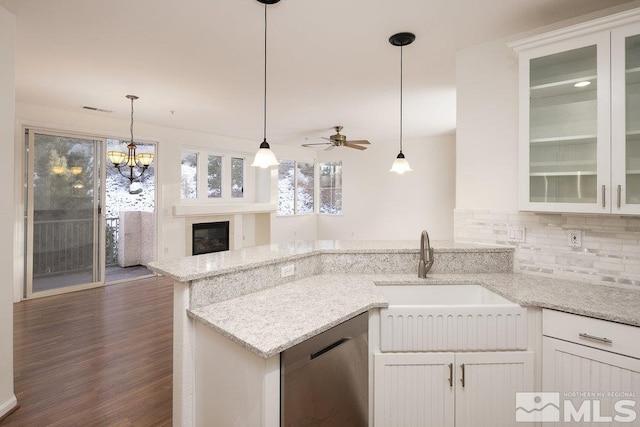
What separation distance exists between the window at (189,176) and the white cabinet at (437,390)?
17.3 ft

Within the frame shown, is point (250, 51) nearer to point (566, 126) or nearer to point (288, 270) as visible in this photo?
point (288, 270)

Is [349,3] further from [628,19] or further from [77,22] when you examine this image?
[77,22]

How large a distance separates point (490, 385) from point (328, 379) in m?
0.84

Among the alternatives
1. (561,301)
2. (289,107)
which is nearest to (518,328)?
(561,301)

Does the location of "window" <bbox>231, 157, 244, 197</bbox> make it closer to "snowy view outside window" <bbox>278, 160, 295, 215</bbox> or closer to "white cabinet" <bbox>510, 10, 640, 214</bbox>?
"snowy view outside window" <bbox>278, 160, 295, 215</bbox>

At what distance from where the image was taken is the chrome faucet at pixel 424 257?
2.04 meters

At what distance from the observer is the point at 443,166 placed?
6.46m

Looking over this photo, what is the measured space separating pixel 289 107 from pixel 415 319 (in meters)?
3.43

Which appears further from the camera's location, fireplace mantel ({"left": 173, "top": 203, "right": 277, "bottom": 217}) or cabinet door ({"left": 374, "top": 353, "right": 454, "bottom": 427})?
fireplace mantel ({"left": 173, "top": 203, "right": 277, "bottom": 217})

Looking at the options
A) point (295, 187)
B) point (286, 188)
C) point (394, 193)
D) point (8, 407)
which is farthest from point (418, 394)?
point (295, 187)

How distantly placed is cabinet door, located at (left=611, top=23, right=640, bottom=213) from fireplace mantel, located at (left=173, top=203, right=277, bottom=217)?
544 cm

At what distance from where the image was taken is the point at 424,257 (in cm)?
204

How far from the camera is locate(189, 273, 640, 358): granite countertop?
127cm

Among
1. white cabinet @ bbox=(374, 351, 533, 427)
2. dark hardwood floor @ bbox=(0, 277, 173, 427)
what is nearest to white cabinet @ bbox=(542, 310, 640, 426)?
white cabinet @ bbox=(374, 351, 533, 427)
